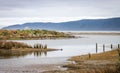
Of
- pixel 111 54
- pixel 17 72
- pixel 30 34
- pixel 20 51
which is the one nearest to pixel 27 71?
pixel 17 72

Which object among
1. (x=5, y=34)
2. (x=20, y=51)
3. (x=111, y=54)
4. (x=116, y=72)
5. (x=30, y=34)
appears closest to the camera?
(x=116, y=72)

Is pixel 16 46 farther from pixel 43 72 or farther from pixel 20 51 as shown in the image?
pixel 43 72

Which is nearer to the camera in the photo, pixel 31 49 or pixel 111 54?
pixel 111 54

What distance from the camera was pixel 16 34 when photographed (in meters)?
156

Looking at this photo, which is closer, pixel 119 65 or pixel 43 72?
pixel 119 65

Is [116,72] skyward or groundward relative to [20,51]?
skyward

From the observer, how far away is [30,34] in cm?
16588

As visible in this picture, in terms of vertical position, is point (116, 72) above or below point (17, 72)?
above

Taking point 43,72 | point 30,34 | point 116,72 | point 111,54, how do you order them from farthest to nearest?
point 30,34 → point 111,54 → point 43,72 → point 116,72

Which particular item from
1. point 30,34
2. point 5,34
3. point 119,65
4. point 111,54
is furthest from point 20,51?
point 30,34

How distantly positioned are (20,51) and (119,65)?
2037 inches

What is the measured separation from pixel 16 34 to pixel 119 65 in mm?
135985

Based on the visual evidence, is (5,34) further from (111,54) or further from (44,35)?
(111,54)

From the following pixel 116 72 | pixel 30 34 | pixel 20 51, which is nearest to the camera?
pixel 116 72
